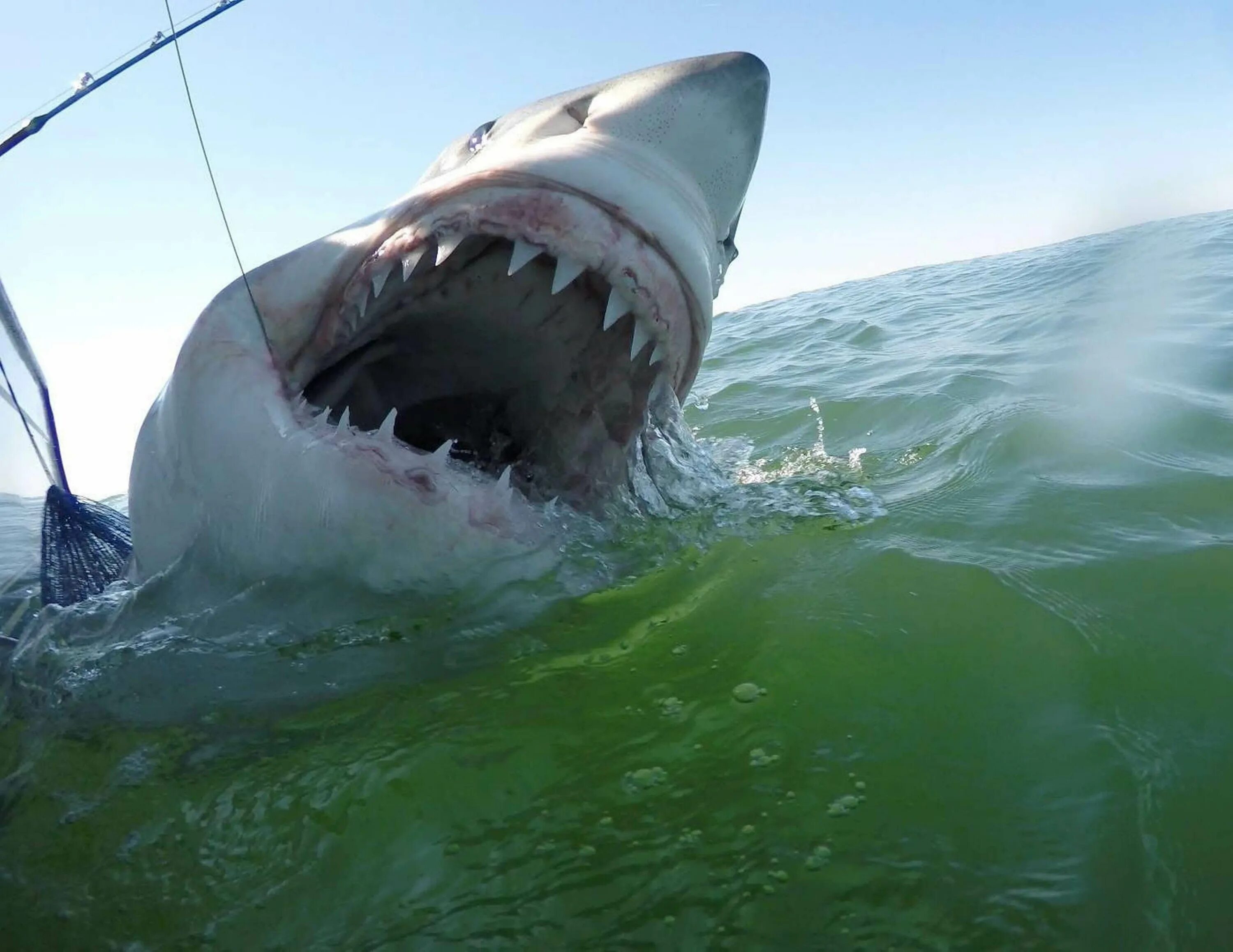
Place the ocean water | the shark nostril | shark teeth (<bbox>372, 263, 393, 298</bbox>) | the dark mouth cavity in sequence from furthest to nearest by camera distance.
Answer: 1. the shark nostril
2. the dark mouth cavity
3. shark teeth (<bbox>372, 263, 393, 298</bbox>)
4. the ocean water

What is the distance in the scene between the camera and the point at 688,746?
1326 millimetres

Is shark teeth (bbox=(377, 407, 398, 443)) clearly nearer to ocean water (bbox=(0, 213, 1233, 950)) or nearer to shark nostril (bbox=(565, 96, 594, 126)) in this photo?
ocean water (bbox=(0, 213, 1233, 950))

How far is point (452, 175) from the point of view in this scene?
1865mm

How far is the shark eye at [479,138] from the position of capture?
2.33 m

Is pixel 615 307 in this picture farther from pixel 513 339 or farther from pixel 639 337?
pixel 513 339

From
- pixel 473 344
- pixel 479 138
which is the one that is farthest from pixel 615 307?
pixel 479 138

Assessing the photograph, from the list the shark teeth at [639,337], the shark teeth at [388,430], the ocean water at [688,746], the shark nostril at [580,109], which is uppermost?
the shark nostril at [580,109]

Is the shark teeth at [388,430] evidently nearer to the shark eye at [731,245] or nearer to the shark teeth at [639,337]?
the shark teeth at [639,337]

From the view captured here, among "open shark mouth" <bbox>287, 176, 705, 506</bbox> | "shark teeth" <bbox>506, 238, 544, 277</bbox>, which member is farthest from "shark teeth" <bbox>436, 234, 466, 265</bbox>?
"shark teeth" <bbox>506, 238, 544, 277</bbox>

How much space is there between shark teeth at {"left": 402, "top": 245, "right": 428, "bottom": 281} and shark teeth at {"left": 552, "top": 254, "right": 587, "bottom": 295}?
0.94 ft

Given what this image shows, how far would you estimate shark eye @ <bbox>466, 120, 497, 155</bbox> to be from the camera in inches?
91.6

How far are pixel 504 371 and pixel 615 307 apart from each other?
61 cm

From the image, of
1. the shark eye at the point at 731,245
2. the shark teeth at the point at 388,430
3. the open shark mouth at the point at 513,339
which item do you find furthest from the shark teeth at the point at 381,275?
the shark eye at the point at 731,245

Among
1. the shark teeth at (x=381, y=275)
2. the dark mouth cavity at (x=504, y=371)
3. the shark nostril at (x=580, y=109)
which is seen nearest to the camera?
the shark teeth at (x=381, y=275)
